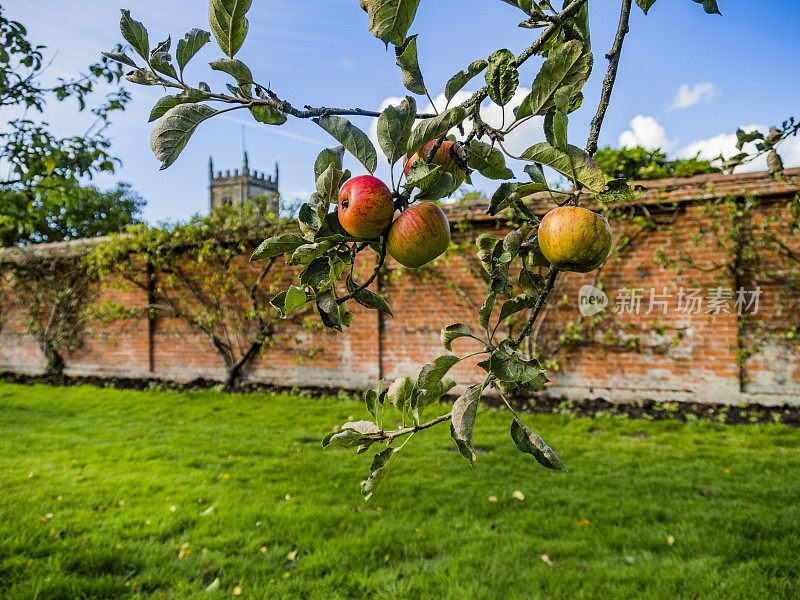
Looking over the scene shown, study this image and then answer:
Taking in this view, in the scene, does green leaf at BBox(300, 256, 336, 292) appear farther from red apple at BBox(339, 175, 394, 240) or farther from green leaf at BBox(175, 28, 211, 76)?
green leaf at BBox(175, 28, 211, 76)

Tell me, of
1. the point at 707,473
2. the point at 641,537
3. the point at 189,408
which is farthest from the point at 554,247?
the point at 189,408

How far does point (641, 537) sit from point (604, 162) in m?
5.94

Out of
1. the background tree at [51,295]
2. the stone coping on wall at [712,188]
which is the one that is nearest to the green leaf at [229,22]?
the stone coping on wall at [712,188]

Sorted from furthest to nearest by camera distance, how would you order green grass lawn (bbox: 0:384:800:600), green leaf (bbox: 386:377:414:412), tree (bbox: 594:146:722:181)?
1. tree (bbox: 594:146:722:181)
2. green grass lawn (bbox: 0:384:800:600)
3. green leaf (bbox: 386:377:414:412)

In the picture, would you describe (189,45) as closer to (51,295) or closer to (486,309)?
(486,309)

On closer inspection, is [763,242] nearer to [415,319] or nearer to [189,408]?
[415,319]

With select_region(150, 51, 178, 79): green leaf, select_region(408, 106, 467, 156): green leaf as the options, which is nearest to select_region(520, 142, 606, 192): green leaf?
select_region(408, 106, 467, 156): green leaf

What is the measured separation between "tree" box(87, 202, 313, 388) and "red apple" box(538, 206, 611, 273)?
668 cm

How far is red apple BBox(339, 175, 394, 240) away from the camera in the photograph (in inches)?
24.0

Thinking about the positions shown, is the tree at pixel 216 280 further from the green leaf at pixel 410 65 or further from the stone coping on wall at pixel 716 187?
the green leaf at pixel 410 65

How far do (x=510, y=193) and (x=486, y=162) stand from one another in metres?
0.05

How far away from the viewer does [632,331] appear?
5.66 m

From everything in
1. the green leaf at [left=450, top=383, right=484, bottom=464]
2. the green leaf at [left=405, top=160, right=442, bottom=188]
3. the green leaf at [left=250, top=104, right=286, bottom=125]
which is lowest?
the green leaf at [left=450, top=383, right=484, bottom=464]

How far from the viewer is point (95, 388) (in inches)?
320
